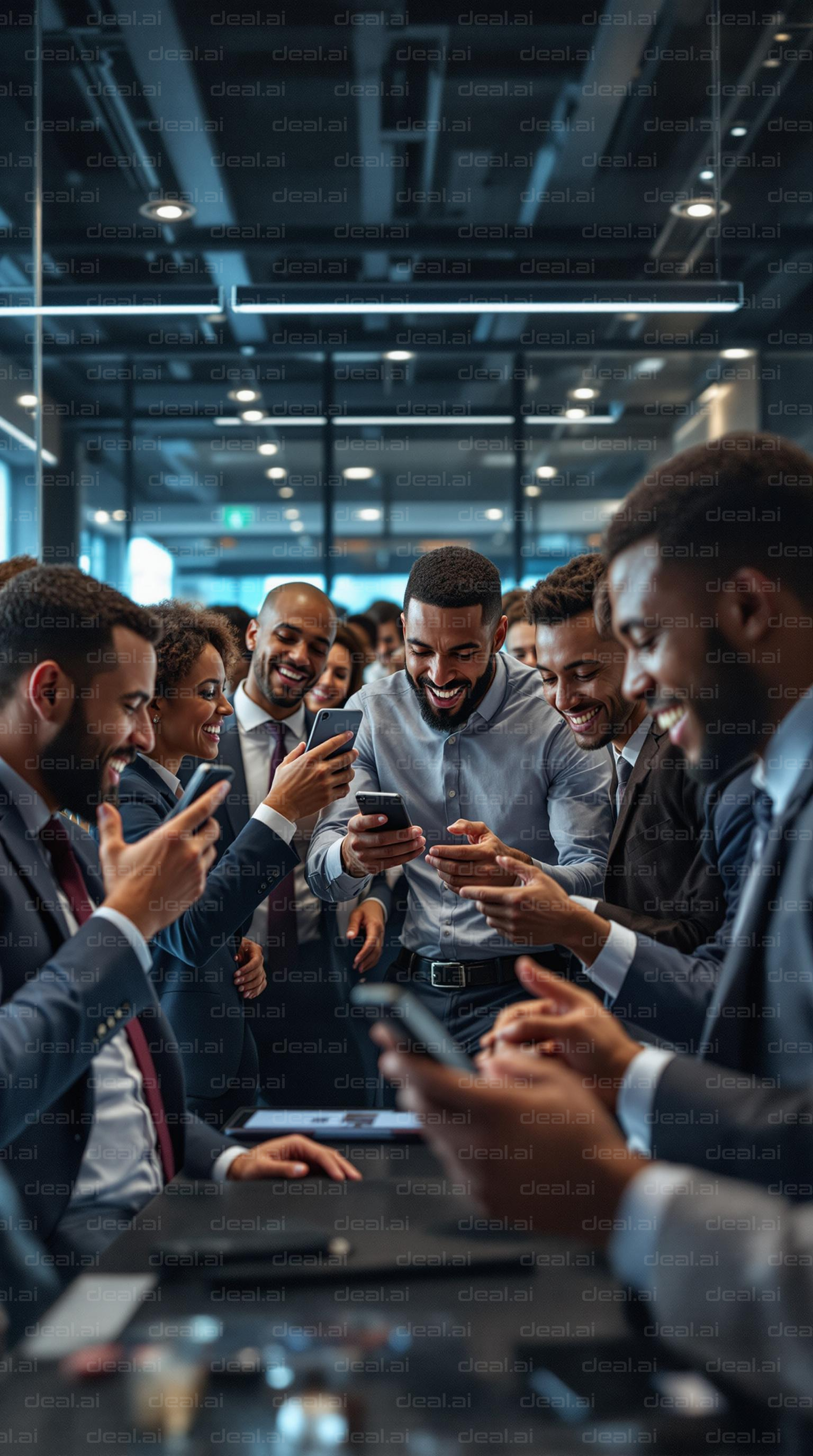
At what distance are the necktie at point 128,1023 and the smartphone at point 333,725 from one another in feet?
Result: 3.16

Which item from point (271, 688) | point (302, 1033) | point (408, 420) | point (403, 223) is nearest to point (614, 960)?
point (302, 1033)

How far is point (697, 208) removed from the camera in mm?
Answer: 5715

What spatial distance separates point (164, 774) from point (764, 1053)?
5.26 ft

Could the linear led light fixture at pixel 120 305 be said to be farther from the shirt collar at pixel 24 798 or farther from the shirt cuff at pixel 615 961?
the shirt cuff at pixel 615 961

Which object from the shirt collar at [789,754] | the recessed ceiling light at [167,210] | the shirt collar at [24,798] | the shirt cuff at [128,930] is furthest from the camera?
the recessed ceiling light at [167,210]

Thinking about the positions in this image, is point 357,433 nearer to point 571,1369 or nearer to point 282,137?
point 282,137

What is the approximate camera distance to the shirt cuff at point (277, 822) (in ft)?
7.88

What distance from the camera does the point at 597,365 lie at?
6.90 m

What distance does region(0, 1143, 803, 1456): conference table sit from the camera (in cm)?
95

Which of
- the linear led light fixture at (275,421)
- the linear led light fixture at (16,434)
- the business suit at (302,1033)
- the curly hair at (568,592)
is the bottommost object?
the business suit at (302,1033)

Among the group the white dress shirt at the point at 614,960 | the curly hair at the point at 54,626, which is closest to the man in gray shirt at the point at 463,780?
the white dress shirt at the point at 614,960

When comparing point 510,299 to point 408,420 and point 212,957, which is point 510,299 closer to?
point 408,420

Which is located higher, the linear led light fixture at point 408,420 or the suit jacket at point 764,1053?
the linear led light fixture at point 408,420

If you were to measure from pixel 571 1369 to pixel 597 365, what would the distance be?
6.70m
